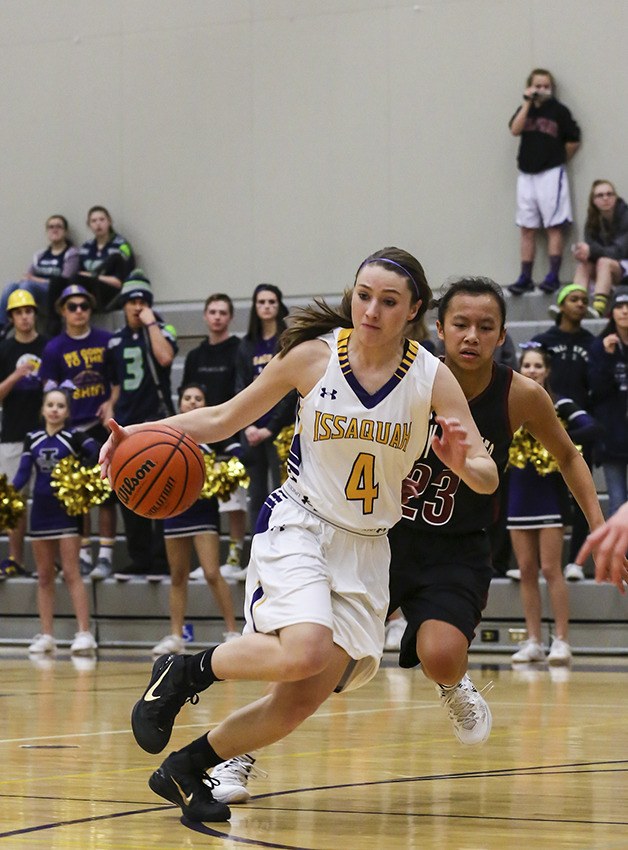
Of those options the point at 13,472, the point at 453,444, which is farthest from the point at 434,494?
the point at 13,472

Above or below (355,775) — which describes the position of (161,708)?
above

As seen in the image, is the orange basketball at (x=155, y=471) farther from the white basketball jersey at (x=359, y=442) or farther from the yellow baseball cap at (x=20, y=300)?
the yellow baseball cap at (x=20, y=300)

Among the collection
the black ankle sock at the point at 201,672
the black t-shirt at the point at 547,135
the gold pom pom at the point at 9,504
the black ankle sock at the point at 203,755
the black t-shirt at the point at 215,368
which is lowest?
the gold pom pom at the point at 9,504

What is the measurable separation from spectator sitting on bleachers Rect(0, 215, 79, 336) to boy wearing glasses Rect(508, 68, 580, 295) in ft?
14.5

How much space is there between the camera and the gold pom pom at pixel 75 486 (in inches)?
409

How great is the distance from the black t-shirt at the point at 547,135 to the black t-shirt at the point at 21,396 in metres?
4.67

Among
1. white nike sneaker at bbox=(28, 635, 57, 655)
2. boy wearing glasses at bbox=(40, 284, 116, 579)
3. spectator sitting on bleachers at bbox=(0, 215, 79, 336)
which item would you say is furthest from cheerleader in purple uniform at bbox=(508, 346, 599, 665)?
spectator sitting on bleachers at bbox=(0, 215, 79, 336)

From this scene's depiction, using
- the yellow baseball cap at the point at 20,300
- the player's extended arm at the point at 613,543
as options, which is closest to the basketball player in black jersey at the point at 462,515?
the player's extended arm at the point at 613,543

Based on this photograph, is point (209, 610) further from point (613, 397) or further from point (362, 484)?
point (362, 484)

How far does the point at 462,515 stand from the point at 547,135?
888 cm

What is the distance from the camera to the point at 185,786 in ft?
12.6

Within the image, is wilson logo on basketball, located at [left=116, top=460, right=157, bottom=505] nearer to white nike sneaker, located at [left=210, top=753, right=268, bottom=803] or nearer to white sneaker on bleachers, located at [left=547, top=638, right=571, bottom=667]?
white nike sneaker, located at [left=210, top=753, right=268, bottom=803]

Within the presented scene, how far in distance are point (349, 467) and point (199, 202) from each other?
11.6 meters

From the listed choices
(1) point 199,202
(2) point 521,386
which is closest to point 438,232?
(1) point 199,202
